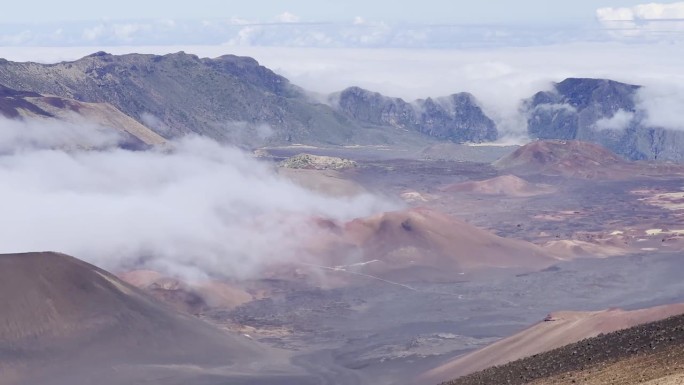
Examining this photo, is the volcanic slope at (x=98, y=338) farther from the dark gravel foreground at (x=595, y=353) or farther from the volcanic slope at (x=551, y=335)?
the dark gravel foreground at (x=595, y=353)

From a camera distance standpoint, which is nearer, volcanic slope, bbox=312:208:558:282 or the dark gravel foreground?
the dark gravel foreground

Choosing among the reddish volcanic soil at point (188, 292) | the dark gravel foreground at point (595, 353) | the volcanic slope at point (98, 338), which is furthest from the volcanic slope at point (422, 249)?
the dark gravel foreground at point (595, 353)

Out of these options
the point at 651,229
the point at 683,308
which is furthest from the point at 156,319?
the point at 651,229

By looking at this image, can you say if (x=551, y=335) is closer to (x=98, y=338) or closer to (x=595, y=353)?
(x=595, y=353)

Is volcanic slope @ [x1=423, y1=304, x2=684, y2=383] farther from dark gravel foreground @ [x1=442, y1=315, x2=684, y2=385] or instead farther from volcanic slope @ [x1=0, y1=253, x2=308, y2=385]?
dark gravel foreground @ [x1=442, y1=315, x2=684, y2=385]

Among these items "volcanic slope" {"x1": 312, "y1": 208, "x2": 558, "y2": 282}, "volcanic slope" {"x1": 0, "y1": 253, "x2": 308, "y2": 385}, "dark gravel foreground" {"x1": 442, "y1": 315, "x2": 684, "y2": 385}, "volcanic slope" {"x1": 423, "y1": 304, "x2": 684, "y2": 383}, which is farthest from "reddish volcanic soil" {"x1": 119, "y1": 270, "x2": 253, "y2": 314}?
"dark gravel foreground" {"x1": 442, "y1": 315, "x2": 684, "y2": 385}
